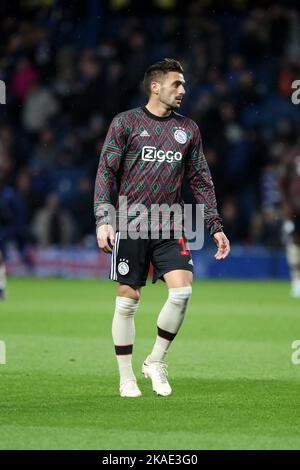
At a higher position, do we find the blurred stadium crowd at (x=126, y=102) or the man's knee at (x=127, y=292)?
the blurred stadium crowd at (x=126, y=102)

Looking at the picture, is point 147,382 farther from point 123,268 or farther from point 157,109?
point 157,109

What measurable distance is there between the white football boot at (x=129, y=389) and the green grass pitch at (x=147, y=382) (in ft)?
0.25

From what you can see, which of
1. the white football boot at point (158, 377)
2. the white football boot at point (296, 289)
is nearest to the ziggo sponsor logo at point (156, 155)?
the white football boot at point (158, 377)

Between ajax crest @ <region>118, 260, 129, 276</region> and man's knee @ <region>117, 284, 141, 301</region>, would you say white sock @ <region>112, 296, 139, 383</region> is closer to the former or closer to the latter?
man's knee @ <region>117, 284, 141, 301</region>

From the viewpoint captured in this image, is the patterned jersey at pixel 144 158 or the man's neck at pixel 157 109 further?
the man's neck at pixel 157 109

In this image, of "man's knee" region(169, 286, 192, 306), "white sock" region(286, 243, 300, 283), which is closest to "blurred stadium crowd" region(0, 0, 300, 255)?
"white sock" region(286, 243, 300, 283)

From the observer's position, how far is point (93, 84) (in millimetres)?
21828

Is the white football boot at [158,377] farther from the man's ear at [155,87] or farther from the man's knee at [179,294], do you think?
the man's ear at [155,87]

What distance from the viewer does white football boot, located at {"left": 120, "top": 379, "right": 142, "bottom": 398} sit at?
7469mm

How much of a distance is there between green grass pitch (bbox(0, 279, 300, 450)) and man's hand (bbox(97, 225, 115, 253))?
0.96m

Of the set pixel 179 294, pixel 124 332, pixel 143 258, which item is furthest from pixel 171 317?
pixel 143 258

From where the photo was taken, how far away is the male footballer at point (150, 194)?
25.0ft

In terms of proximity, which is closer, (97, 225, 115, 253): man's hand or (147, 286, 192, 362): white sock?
(97, 225, 115, 253): man's hand

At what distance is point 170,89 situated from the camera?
7.69 metres
